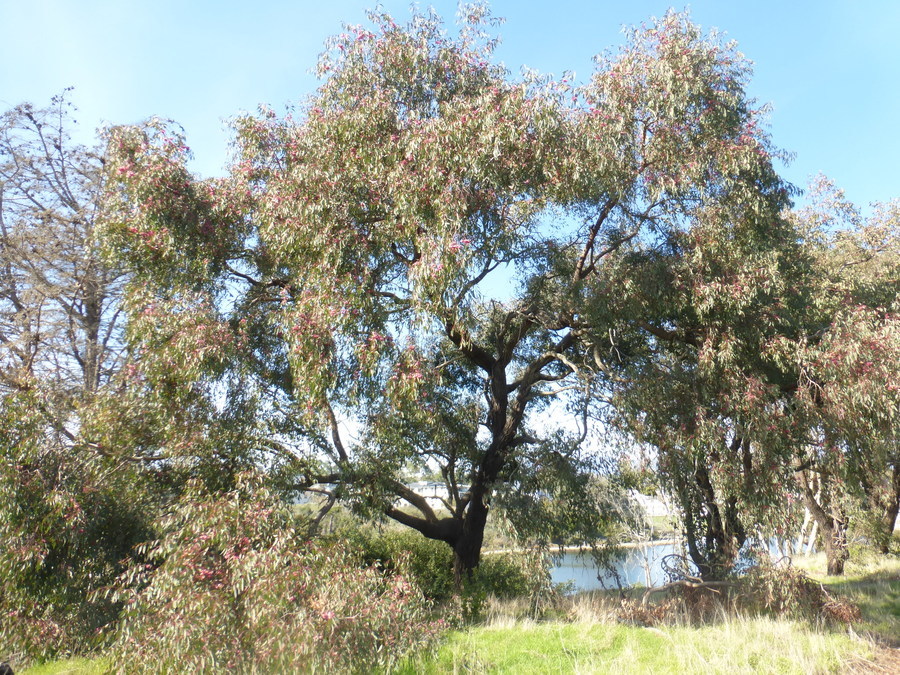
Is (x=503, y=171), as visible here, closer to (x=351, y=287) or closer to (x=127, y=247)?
(x=351, y=287)

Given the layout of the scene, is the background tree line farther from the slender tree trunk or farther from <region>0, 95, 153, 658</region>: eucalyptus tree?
the slender tree trunk

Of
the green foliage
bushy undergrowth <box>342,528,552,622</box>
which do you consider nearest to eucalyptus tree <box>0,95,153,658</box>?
the green foliage

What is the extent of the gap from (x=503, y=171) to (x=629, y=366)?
2.89 m

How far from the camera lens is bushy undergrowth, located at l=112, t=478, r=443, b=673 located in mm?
4930

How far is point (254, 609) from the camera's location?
16.4ft

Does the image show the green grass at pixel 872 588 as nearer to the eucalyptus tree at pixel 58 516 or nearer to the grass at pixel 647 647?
the grass at pixel 647 647

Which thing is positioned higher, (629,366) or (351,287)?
(351,287)

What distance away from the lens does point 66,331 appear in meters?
12.9

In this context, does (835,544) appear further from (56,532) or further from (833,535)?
(56,532)

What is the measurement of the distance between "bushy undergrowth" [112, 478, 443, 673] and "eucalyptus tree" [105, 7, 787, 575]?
1.80m

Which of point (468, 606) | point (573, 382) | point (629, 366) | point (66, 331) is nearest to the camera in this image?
point (629, 366)

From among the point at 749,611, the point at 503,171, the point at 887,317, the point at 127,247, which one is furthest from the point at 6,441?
the point at 887,317

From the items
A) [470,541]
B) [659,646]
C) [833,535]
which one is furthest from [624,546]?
[833,535]

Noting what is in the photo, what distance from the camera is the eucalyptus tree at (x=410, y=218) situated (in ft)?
23.4
